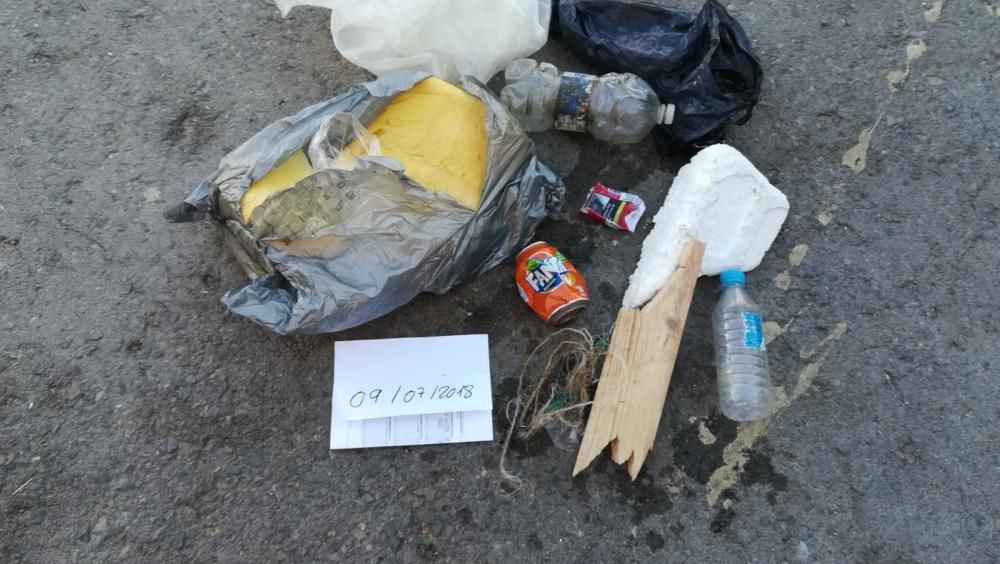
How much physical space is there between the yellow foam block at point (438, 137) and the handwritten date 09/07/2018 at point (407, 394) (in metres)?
0.48

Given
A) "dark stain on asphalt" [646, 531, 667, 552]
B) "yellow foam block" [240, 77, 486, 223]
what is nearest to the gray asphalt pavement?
"dark stain on asphalt" [646, 531, 667, 552]

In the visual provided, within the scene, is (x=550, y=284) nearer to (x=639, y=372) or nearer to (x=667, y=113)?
(x=639, y=372)

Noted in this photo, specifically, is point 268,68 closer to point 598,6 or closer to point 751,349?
point 598,6

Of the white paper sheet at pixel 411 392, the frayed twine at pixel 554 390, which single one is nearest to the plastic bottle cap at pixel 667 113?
the frayed twine at pixel 554 390

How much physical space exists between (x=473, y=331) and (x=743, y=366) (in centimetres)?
72

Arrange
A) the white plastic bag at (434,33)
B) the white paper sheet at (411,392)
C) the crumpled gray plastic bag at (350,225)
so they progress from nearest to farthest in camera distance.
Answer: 1. the crumpled gray plastic bag at (350,225)
2. the white paper sheet at (411,392)
3. the white plastic bag at (434,33)

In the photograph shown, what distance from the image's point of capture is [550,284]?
167cm

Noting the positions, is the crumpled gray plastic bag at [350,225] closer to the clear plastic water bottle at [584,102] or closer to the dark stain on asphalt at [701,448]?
the clear plastic water bottle at [584,102]

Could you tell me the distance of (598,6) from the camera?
204cm

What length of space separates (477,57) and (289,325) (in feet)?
3.22

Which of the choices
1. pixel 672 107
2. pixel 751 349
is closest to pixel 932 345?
pixel 751 349

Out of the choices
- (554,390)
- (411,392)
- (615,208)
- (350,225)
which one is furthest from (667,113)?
(411,392)

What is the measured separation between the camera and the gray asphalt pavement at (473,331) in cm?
156

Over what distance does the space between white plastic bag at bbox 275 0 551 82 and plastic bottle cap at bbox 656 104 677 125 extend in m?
0.45
